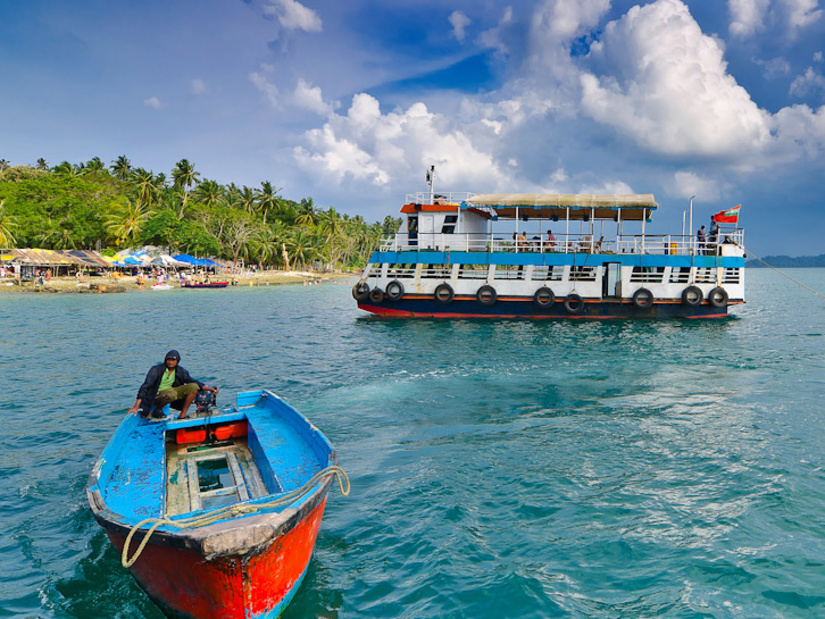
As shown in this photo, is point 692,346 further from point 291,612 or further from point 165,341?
point 165,341

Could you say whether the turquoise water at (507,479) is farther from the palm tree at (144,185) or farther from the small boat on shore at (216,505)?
the palm tree at (144,185)

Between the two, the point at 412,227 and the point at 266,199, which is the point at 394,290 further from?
the point at 266,199

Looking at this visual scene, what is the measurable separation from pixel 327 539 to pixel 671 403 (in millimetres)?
9701

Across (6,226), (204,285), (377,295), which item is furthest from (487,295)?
(6,226)

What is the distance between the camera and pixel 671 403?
1305cm

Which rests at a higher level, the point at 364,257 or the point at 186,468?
the point at 364,257

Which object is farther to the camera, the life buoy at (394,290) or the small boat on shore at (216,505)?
the life buoy at (394,290)

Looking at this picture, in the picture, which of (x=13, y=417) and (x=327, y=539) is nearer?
(x=327, y=539)

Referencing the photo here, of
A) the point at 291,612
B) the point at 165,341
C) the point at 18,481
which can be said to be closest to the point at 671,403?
the point at 291,612

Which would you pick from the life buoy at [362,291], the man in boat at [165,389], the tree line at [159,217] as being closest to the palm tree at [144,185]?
the tree line at [159,217]

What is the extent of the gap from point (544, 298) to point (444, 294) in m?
5.19

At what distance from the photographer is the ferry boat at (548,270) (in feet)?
90.9

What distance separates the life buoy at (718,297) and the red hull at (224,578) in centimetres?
2769

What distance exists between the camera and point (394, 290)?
28.8 meters
